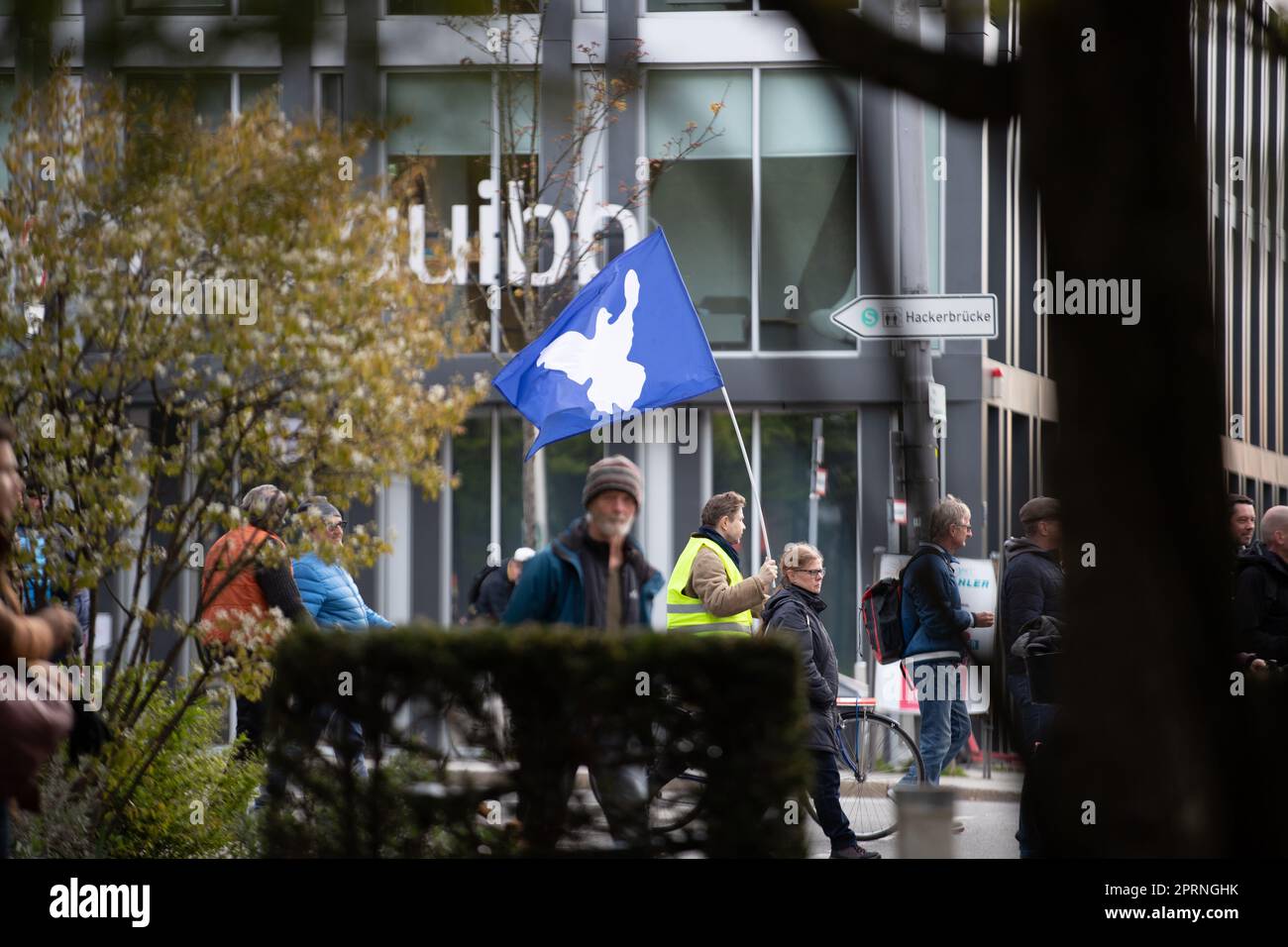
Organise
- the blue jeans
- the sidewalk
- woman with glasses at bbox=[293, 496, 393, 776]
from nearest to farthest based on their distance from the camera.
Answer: woman with glasses at bbox=[293, 496, 393, 776] → the blue jeans → the sidewalk

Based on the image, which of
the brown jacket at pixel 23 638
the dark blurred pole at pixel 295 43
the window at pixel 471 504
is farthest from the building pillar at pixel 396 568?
the dark blurred pole at pixel 295 43

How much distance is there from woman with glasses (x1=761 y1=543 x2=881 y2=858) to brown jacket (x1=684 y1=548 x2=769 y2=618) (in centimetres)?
11

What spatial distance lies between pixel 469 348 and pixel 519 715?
8.44 meters

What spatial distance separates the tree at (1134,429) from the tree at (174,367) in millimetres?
5559

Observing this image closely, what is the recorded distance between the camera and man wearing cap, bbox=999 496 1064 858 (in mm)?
1217

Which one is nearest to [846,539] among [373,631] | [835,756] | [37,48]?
[835,756]

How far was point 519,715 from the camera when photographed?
4.84 metres

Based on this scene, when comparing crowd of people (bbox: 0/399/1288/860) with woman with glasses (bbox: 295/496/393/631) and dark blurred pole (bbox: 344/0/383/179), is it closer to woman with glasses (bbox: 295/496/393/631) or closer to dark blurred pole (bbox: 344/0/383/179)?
woman with glasses (bbox: 295/496/393/631)

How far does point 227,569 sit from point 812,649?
9.33 feet

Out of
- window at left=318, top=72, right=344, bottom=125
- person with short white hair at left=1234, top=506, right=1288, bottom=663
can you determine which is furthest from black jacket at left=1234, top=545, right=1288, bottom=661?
window at left=318, top=72, right=344, bottom=125

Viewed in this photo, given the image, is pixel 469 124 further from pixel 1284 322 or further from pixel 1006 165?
pixel 1284 322

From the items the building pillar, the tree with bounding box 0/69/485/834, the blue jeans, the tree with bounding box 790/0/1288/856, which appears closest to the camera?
the tree with bounding box 790/0/1288/856

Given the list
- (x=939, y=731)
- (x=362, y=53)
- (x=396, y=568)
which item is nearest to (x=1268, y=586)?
(x=939, y=731)

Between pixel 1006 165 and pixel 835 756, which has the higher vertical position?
pixel 1006 165
